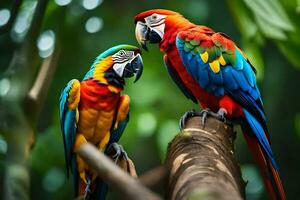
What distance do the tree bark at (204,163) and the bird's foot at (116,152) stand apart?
0.30ft

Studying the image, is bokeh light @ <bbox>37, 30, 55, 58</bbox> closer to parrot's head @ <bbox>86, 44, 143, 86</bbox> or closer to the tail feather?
parrot's head @ <bbox>86, 44, 143, 86</bbox>

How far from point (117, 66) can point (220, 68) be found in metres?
0.39

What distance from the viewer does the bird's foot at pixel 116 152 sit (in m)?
1.16

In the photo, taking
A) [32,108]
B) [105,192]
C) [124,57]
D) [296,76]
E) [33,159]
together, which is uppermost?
[124,57]

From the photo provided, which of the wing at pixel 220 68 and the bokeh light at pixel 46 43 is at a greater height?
the bokeh light at pixel 46 43

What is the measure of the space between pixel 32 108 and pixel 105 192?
26 centimetres

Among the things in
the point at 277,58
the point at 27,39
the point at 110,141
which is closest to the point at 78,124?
the point at 110,141

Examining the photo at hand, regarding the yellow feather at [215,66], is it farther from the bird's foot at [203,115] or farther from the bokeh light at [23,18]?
the bokeh light at [23,18]

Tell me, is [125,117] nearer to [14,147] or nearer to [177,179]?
[14,147]

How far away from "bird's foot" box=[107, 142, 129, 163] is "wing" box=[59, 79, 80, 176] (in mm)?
78

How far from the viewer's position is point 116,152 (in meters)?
1.21

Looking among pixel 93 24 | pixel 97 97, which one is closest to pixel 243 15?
pixel 97 97

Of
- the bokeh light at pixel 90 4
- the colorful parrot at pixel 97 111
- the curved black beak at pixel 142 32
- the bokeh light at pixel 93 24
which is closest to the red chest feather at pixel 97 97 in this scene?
the colorful parrot at pixel 97 111

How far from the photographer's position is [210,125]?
1.24 meters
